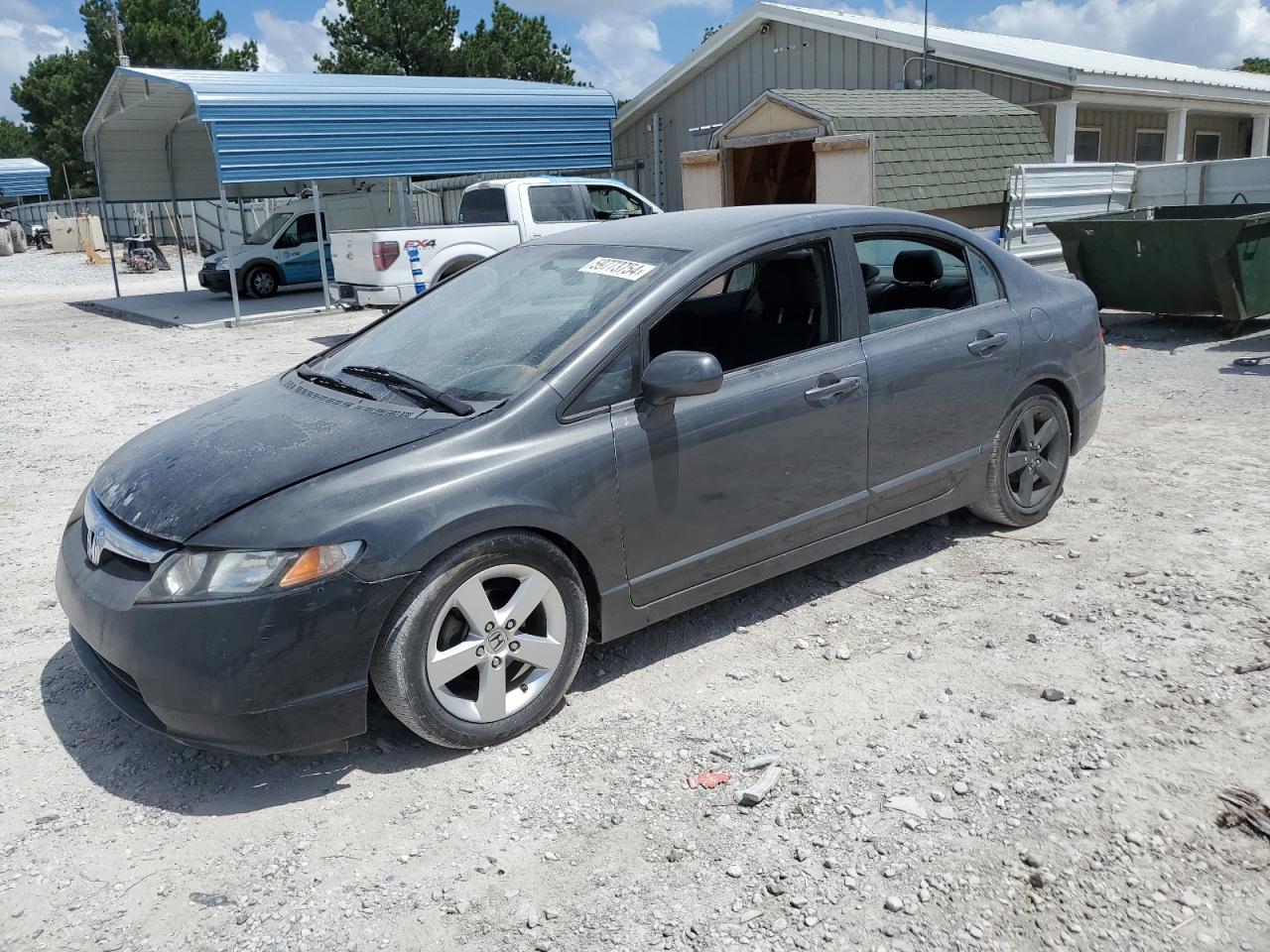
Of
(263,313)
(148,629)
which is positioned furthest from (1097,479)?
(263,313)

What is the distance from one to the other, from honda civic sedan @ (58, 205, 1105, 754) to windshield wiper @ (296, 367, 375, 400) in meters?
0.02

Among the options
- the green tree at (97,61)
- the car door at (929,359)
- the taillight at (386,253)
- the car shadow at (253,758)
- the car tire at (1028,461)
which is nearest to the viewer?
the car shadow at (253,758)

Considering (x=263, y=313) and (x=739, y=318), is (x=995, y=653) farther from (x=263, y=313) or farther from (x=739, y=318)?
(x=263, y=313)

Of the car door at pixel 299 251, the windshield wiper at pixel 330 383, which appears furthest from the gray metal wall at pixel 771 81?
the windshield wiper at pixel 330 383

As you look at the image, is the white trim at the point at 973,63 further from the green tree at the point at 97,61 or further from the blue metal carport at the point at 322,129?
the green tree at the point at 97,61

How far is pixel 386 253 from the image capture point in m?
12.9

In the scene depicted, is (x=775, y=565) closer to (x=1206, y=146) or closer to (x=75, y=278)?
(x=1206, y=146)

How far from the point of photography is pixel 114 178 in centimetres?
2048

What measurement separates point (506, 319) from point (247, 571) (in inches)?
58.4

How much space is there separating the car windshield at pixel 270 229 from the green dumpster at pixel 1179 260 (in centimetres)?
1472

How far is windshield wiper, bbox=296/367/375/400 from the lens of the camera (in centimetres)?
378

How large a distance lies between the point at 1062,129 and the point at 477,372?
15.1 metres

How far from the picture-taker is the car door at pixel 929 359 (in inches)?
168

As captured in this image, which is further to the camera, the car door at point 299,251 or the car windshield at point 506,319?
the car door at point 299,251
